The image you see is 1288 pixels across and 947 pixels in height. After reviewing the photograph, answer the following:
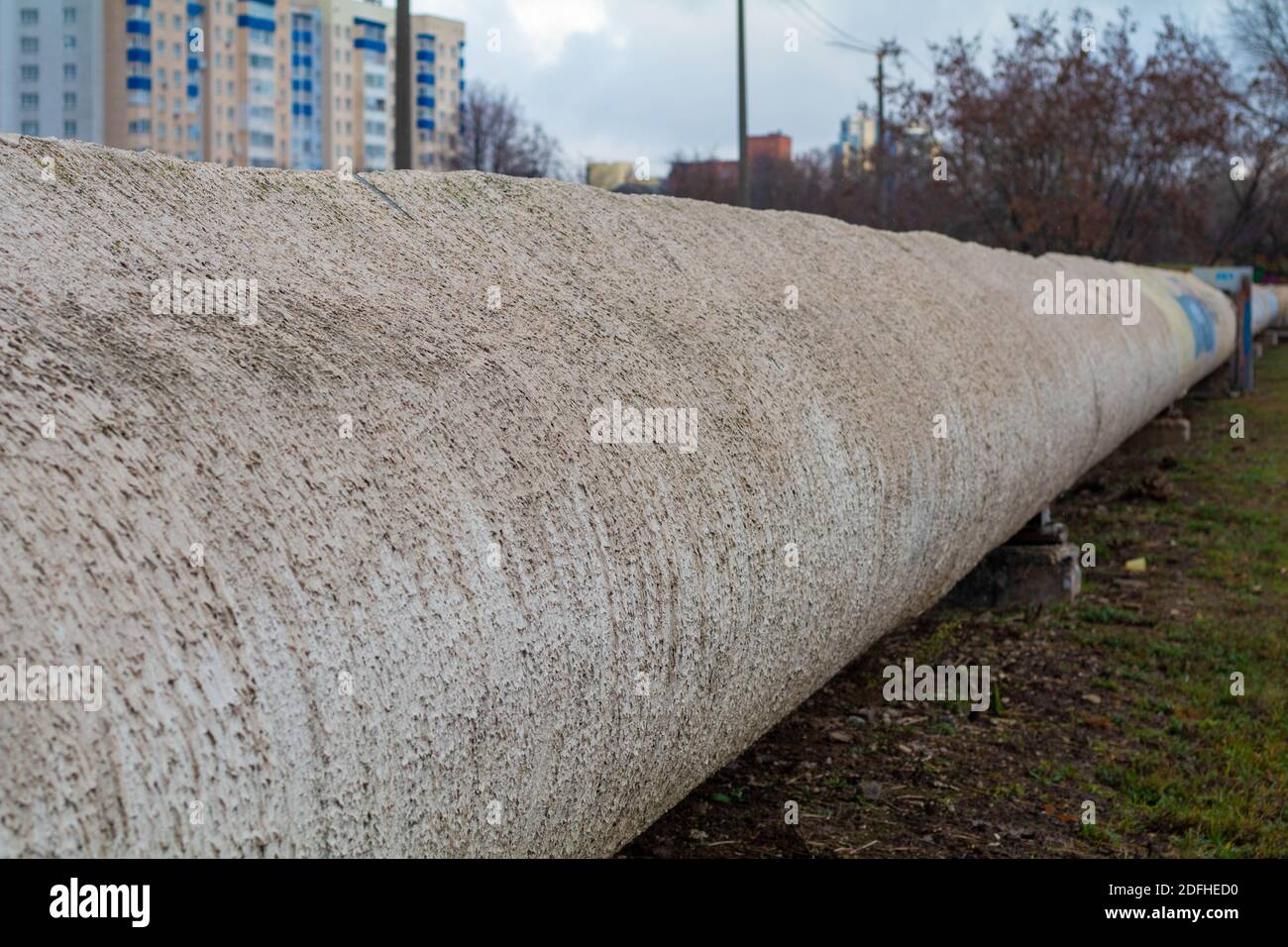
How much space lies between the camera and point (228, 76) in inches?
2773

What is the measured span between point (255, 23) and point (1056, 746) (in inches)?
2962

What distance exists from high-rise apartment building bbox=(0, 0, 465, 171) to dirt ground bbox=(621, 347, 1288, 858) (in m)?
49.2

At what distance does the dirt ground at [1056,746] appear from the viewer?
9.34ft

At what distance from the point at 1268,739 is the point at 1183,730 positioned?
22 centimetres

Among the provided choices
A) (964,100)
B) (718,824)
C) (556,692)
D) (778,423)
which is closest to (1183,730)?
(718,824)

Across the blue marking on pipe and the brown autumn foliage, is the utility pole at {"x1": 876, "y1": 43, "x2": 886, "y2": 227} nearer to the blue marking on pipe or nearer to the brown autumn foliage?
the brown autumn foliage

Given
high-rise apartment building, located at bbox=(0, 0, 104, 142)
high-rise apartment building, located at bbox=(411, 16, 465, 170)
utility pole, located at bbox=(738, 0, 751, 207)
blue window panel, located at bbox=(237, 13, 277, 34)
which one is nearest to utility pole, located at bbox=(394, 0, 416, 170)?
utility pole, located at bbox=(738, 0, 751, 207)

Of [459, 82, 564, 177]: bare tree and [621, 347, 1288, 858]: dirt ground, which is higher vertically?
[459, 82, 564, 177]: bare tree

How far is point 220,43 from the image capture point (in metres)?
69.9

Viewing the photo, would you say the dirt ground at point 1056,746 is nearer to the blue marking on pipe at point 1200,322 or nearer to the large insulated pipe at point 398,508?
the large insulated pipe at point 398,508

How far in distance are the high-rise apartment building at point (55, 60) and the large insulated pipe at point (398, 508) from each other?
61287 millimetres

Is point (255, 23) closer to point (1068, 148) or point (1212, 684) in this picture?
point (1068, 148)

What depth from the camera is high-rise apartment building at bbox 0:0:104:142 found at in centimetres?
5725
